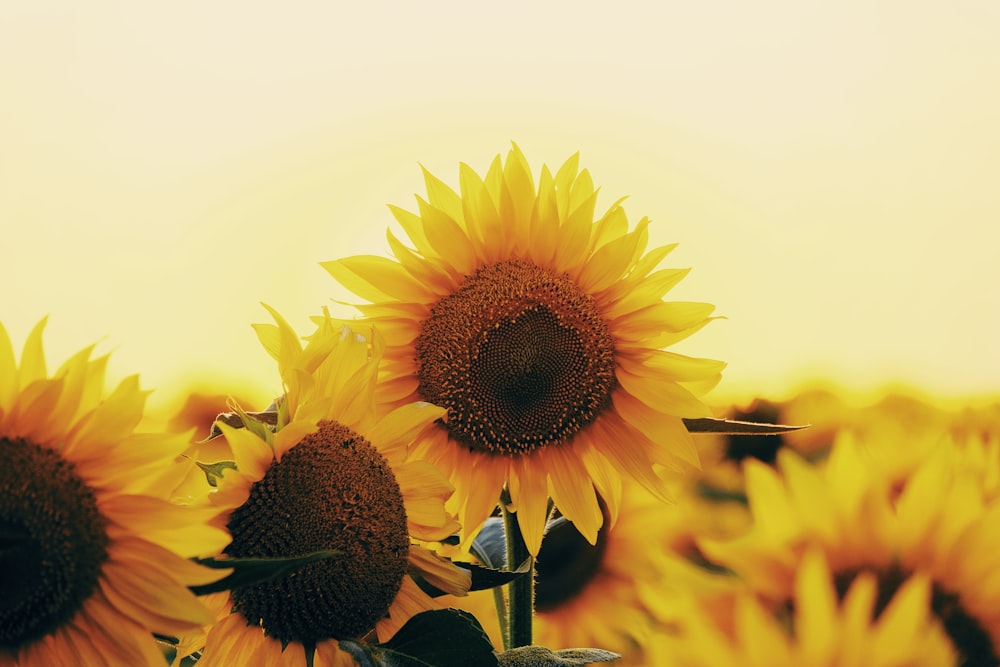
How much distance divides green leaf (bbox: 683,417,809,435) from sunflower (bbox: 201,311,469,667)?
0.98 feet

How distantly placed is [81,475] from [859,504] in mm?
645

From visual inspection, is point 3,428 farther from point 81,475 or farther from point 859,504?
point 859,504

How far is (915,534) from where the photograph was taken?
3.23 feet

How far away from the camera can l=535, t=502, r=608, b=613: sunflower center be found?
2227mm

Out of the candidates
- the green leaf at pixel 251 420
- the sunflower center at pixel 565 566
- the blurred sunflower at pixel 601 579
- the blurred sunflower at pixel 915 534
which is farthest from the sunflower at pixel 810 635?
the sunflower center at pixel 565 566

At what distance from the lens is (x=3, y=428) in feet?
2.37

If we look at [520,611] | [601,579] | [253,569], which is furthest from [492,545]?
[601,579]

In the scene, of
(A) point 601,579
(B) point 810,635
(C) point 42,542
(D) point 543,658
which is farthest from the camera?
(A) point 601,579

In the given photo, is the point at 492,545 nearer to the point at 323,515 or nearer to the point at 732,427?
the point at 732,427

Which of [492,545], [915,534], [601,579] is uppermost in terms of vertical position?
[915,534]

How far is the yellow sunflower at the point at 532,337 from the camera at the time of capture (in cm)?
119

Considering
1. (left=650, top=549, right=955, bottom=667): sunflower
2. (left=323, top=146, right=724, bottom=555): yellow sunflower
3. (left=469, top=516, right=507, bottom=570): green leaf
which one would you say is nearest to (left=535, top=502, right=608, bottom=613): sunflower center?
(left=469, top=516, right=507, bottom=570): green leaf

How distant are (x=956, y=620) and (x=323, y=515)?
22.5 inches

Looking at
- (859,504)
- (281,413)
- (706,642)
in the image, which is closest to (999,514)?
(859,504)
